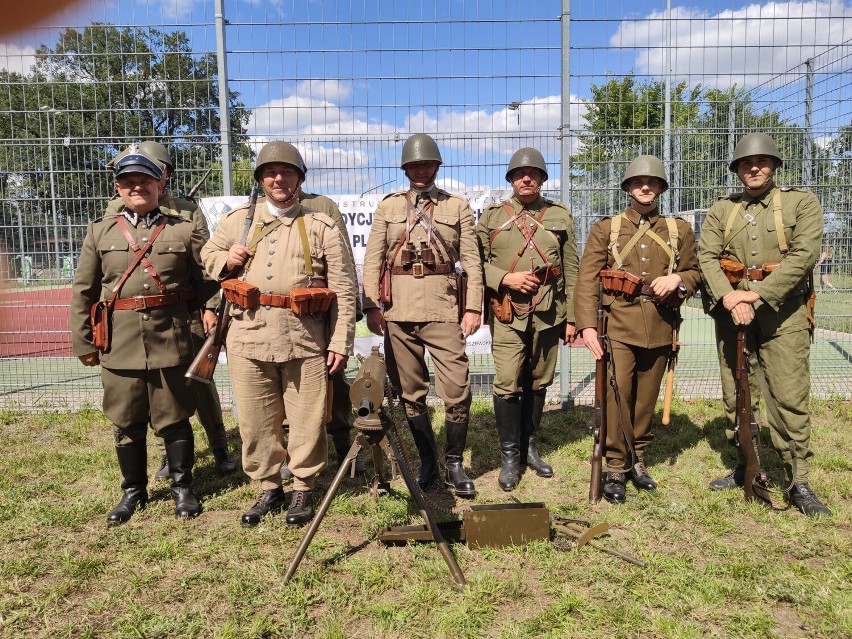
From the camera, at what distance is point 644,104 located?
19.9 feet

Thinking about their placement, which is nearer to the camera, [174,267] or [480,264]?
[174,267]

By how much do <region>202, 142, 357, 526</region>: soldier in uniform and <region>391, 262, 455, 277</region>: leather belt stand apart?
0.46 metres

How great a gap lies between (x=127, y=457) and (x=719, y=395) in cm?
605

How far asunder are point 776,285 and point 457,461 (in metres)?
2.44

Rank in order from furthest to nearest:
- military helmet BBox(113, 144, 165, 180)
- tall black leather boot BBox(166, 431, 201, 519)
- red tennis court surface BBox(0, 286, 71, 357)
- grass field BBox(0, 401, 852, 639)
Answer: red tennis court surface BBox(0, 286, 71, 357) < tall black leather boot BBox(166, 431, 201, 519) < military helmet BBox(113, 144, 165, 180) < grass field BBox(0, 401, 852, 639)

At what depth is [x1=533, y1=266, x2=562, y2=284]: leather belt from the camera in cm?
448

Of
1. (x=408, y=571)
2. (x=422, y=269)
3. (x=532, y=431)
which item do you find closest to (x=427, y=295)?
(x=422, y=269)

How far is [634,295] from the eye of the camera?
4.15 meters

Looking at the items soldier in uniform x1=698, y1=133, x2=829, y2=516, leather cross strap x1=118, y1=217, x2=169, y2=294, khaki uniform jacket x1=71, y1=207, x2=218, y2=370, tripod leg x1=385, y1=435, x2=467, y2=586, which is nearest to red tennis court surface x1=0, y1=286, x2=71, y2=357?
khaki uniform jacket x1=71, y1=207, x2=218, y2=370

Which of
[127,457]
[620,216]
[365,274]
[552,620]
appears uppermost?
[620,216]

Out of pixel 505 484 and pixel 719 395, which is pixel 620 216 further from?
pixel 719 395

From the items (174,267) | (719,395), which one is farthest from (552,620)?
(719,395)

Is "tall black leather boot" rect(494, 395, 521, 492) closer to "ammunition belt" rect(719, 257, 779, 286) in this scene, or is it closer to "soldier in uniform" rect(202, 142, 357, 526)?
"soldier in uniform" rect(202, 142, 357, 526)

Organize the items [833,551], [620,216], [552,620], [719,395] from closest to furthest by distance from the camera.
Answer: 1. [552,620]
2. [833,551]
3. [620,216]
4. [719,395]
